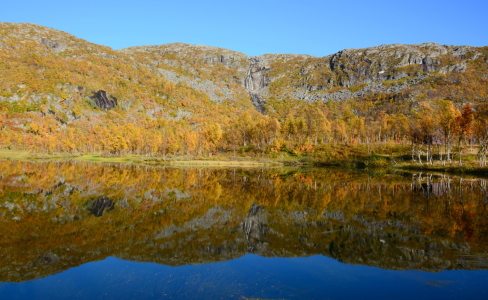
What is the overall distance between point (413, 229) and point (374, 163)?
5453 centimetres

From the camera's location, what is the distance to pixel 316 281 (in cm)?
913

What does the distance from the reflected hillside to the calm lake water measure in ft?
0.21

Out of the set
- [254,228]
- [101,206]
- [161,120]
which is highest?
[161,120]

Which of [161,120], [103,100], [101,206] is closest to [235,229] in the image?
[101,206]

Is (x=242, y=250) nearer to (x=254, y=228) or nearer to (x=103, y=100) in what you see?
(x=254, y=228)

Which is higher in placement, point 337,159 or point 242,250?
point 242,250

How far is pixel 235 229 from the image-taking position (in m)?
14.6

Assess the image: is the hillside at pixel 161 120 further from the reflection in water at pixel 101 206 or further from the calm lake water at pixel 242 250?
the reflection in water at pixel 101 206

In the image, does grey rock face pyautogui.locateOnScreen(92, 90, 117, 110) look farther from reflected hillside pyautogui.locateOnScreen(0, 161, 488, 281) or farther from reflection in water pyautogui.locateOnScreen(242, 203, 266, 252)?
reflection in water pyautogui.locateOnScreen(242, 203, 266, 252)

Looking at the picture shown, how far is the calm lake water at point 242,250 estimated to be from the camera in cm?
854

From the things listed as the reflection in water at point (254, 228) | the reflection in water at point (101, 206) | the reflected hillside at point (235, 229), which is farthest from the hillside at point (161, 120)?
the reflection in water at point (101, 206)

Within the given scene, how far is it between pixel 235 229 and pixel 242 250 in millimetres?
2639

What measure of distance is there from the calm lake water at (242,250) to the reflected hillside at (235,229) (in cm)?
6

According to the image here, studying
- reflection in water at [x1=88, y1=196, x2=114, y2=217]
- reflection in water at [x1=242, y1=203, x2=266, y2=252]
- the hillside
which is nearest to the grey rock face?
the hillside
